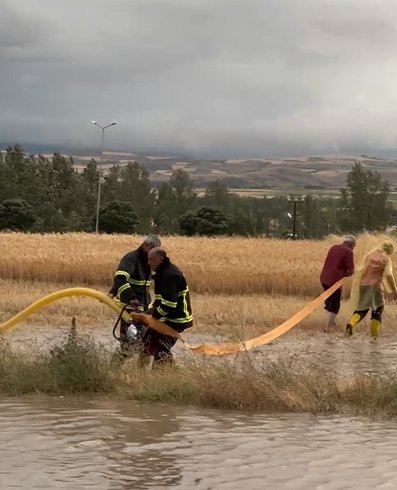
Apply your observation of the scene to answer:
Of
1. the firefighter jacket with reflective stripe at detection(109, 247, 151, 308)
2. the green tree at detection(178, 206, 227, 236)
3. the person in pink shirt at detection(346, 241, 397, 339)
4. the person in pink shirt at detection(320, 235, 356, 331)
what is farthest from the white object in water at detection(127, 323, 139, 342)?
the green tree at detection(178, 206, 227, 236)

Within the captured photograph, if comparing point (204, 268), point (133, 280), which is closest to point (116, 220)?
point (204, 268)

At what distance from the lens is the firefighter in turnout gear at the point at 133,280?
11234 millimetres

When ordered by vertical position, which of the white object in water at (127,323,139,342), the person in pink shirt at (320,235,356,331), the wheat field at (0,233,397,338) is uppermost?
the person in pink shirt at (320,235,356,331)

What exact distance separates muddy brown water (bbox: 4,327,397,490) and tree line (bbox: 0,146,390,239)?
64.0m

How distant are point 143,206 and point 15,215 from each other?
2710 centimetres

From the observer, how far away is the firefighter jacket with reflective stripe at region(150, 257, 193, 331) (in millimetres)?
10484

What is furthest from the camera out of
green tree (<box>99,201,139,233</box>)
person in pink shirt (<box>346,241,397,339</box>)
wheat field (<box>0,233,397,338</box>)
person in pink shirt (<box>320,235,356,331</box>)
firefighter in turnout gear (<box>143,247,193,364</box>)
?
green tree (<box>99,201,139,233</box>)

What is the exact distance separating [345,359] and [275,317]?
482 centimetres

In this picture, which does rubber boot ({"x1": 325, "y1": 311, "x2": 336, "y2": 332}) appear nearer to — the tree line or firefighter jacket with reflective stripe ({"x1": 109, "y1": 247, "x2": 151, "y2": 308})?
firefighter jacket with reflective stripe ({"x1": 109, "y1": 247, "x2": 151, "y2": 308})

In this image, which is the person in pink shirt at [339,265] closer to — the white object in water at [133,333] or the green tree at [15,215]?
the white object in water at [133,333]

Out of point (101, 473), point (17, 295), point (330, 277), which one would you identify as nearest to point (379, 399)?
point (101, 473)

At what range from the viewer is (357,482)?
7227 mm

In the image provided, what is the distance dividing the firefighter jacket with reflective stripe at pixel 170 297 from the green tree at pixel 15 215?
63.9 metres

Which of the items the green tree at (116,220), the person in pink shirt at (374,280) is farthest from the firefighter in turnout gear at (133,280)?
the green tree at (116,220)
